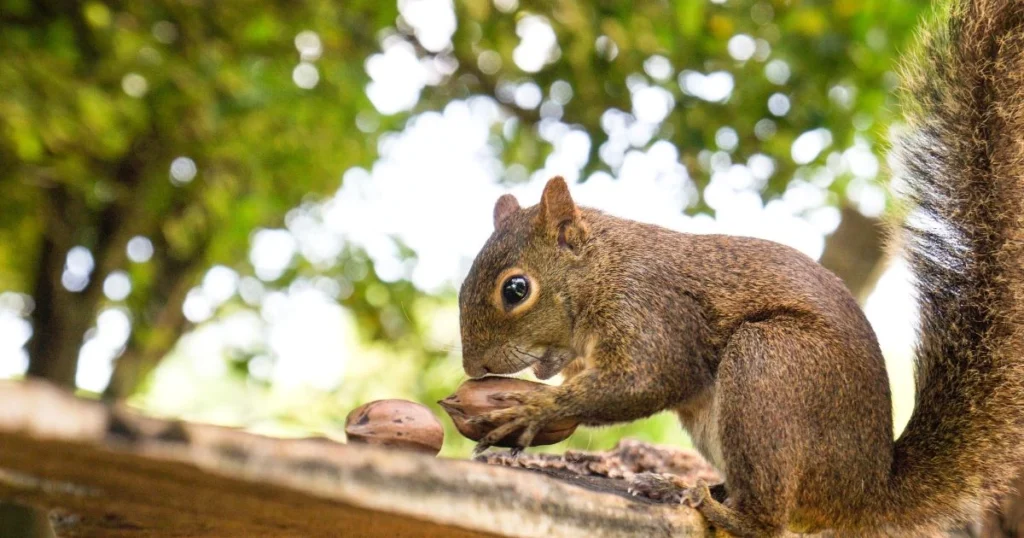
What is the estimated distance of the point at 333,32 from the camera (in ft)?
10.8

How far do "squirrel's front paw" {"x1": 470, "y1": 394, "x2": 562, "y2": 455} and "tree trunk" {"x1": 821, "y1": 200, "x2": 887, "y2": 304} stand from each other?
1773mm

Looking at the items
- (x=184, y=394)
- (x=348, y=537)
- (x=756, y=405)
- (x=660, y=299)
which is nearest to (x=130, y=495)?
(x=348, y=537)

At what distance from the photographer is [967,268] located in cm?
150

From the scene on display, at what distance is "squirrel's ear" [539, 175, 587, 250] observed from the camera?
172 cm

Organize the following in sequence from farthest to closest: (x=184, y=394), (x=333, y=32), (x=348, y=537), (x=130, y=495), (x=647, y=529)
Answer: (x=184, y=394) < (x=333, y=32) < (x=647, y=529) < (x=348, y=537) < (x=130, y=495)

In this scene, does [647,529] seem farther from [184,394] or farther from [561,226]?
[184,394]

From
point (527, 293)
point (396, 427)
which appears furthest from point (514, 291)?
point (396, 427)

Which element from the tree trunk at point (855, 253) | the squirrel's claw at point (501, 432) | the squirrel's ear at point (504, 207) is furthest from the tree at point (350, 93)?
the squirrel's claw at point (501, 432)

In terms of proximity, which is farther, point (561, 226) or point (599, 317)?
point (561, 226)

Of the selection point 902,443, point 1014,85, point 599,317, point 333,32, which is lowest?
point 902,443

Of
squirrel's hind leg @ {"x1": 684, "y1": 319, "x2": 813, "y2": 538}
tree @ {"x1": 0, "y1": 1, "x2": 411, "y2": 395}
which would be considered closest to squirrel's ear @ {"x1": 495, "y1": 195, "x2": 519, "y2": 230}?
squirrel's hind leg @ {"x1": 684, "y1": 319, "x2": 813, "y2": 538}

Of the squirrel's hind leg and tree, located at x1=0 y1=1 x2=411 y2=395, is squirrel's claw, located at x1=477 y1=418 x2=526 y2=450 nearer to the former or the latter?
the squirrel's hind leg

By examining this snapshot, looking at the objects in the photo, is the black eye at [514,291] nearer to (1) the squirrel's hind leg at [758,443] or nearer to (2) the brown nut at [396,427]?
(1) the squirrel's hind leg at [758,443]

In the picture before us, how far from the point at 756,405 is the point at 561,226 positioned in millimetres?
535
